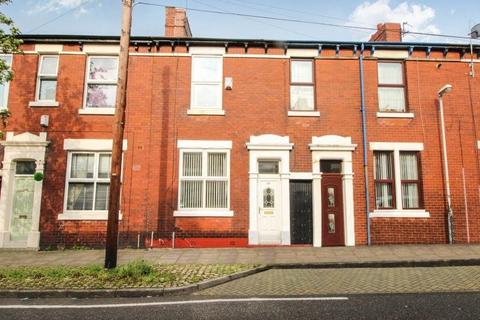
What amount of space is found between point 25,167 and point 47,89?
278 centimetres

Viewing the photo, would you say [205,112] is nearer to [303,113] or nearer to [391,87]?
[303,113]

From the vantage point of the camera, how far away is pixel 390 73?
13.1m

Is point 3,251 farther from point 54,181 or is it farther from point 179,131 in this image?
point 179,131

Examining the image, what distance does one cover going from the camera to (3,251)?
1148 cm

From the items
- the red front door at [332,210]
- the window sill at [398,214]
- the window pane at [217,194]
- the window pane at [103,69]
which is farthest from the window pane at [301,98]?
the window pane at [103,69]

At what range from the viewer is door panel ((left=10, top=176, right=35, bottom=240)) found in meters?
11.9

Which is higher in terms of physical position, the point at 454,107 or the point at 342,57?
the point at 342,57

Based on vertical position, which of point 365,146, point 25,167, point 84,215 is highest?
point 365,146

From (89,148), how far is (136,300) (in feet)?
23.1

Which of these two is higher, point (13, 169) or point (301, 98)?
point (301, 98)

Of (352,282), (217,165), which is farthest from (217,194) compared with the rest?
(352,282)

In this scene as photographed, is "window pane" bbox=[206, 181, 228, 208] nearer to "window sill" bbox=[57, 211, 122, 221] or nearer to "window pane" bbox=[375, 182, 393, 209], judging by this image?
"window sill" bbox=[57, 211, 122, 221]

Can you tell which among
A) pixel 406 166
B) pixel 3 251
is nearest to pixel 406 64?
pixel 406 166

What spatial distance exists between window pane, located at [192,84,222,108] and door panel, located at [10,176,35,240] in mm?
6115
